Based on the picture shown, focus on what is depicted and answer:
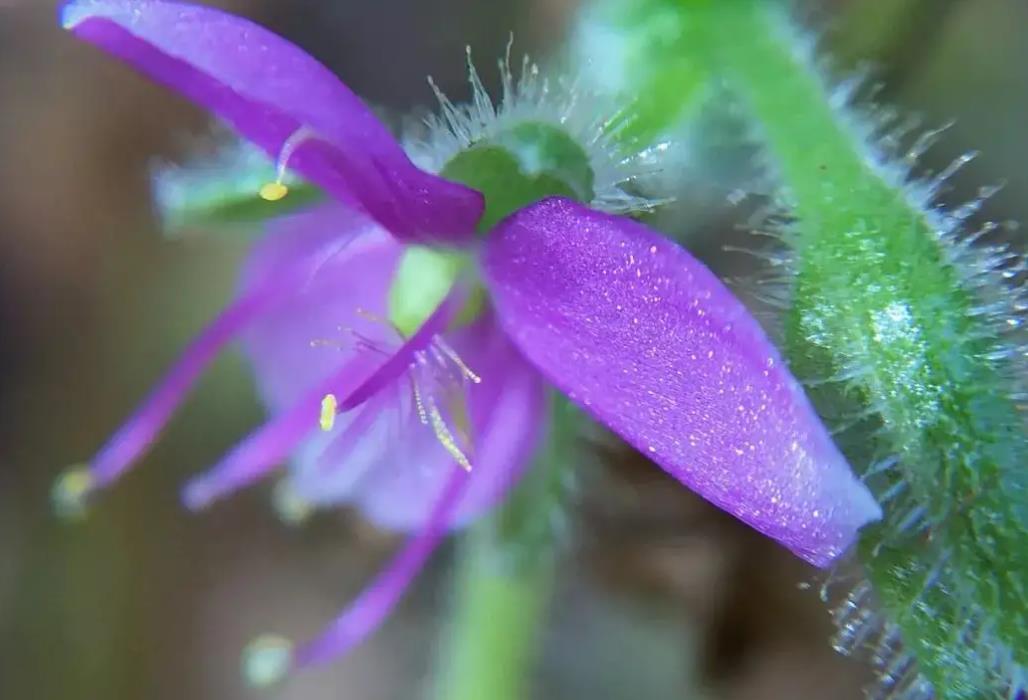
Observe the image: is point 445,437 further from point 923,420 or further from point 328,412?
point 923,420

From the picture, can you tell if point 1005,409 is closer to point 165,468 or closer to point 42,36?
point 165,468

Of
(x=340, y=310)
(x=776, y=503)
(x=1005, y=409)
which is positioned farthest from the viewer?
(x=340, y=310)

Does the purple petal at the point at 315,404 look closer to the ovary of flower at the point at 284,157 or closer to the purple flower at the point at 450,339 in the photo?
the purple flower at the point at 450,339

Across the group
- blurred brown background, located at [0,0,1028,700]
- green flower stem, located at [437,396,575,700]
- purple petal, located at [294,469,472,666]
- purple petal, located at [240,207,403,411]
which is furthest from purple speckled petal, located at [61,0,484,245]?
blurred brown background, located at [0,0,1028,700]

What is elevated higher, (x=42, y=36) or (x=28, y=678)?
(x=42, y=36)

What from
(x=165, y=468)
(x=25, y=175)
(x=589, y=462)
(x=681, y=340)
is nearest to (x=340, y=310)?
(x=589, y=462)
